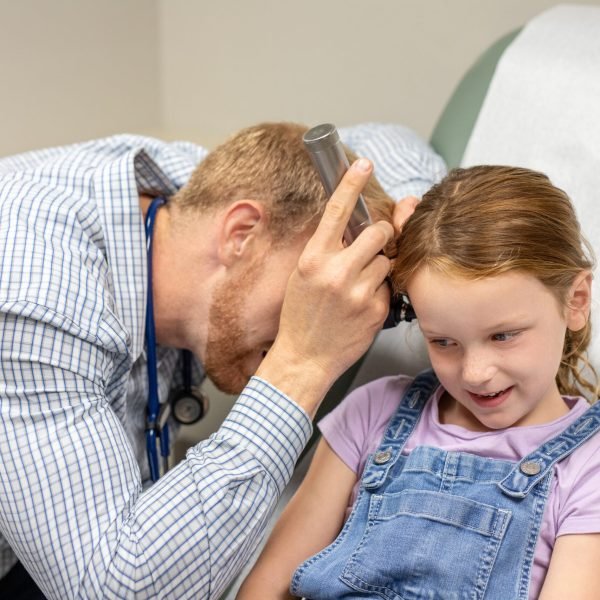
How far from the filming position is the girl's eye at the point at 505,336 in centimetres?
104

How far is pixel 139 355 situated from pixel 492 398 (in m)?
0.59

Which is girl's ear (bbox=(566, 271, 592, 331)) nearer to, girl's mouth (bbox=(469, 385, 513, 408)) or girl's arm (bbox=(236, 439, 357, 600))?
girl's mouth (bbox=(469, 385, 513, 408))

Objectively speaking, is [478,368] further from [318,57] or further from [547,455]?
[318,57]

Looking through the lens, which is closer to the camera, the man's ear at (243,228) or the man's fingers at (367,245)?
the man's fingers at (367,245)

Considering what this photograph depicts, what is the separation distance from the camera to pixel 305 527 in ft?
3.96

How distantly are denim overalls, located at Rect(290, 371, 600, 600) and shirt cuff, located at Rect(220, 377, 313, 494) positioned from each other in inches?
4.5

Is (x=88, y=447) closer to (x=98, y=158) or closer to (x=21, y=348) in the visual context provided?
(x=21, y=348)

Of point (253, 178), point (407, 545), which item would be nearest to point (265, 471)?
point (407, 545)

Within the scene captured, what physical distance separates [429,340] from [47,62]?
1516 millimetres

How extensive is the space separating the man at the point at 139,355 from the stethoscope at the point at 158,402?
0.16ft

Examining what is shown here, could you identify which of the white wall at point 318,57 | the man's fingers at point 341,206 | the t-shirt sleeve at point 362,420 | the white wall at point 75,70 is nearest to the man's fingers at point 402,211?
the man's fingers at point 341,206

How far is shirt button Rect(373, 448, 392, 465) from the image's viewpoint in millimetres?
1181

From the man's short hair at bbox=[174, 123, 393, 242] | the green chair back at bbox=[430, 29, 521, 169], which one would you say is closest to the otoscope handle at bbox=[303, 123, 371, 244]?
the man's short hair at bbox=[174, 123, 393, 242]

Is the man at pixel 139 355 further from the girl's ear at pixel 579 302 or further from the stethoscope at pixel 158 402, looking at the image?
the girl's ear at pixel 579 302
